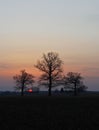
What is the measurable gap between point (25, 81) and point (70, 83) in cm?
1479

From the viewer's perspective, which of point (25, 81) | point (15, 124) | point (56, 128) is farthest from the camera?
point (25, 81)

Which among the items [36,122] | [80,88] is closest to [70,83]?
[80,88]

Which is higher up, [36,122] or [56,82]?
[56,82]

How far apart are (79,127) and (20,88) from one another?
84.8 meters

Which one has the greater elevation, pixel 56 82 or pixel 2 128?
pixel 56 82

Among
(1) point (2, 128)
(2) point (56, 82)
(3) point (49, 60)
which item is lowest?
(1) point (2, 128)

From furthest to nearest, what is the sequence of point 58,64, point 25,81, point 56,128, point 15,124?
point 25,81, point 58,64, point 15,124, point 56,128

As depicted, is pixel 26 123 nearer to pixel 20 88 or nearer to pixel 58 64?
pixel 58 64

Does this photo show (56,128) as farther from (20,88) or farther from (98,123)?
(20,88)

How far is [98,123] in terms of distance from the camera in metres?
16.1

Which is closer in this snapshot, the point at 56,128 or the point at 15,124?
the point at 56,128

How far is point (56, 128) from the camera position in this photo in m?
14.4

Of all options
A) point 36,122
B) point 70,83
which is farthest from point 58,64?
point 36,122

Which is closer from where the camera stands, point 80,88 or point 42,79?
point 42,79
